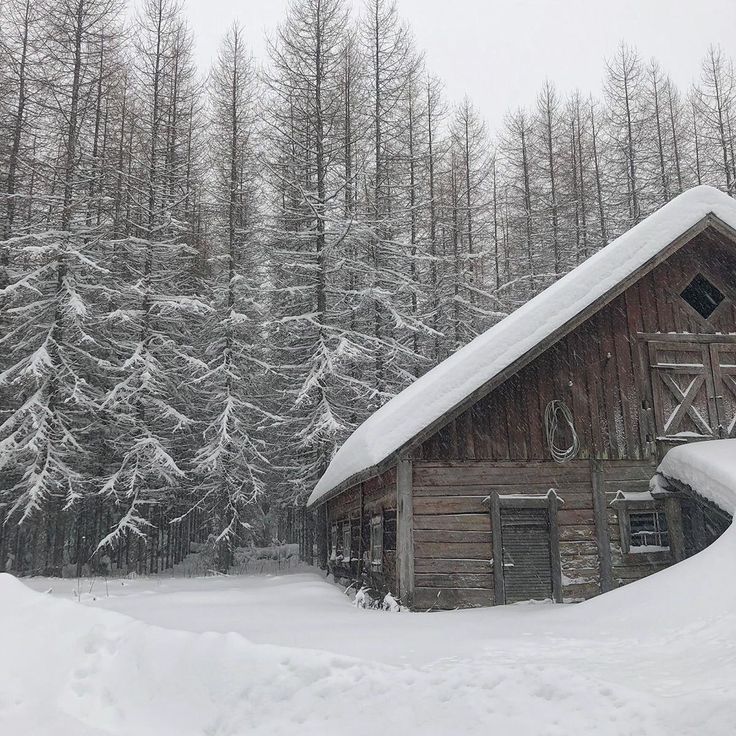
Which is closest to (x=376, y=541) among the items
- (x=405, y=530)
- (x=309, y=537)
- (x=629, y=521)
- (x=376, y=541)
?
(x=376, y=541)

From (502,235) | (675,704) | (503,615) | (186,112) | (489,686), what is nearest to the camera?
(675,704)

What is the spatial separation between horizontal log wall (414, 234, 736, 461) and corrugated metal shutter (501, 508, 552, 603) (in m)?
1.09

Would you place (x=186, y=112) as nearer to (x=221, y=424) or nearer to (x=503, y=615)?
(x=221, y=424)

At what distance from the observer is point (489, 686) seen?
5.29 metres

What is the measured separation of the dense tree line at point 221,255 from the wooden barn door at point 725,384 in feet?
35.2

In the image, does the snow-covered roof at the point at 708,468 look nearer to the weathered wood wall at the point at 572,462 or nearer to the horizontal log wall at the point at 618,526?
the horizontal log wall at the point at 618,526

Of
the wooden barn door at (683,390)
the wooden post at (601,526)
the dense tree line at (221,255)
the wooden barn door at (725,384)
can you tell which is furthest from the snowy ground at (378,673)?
the dense tree line at (221,255)

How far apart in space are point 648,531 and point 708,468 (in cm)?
215

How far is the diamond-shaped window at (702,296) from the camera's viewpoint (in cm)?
1294

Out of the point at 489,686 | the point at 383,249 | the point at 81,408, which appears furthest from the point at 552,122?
the point at 489,686

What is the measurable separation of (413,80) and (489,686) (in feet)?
92.1

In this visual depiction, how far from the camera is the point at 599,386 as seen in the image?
1202 cm

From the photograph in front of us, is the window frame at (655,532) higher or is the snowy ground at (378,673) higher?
the window frame at (655,532)

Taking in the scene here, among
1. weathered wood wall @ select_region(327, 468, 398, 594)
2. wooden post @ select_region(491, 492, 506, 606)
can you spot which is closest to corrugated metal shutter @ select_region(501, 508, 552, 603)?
wooden post @ select_region(491, 492, 506, 606)
